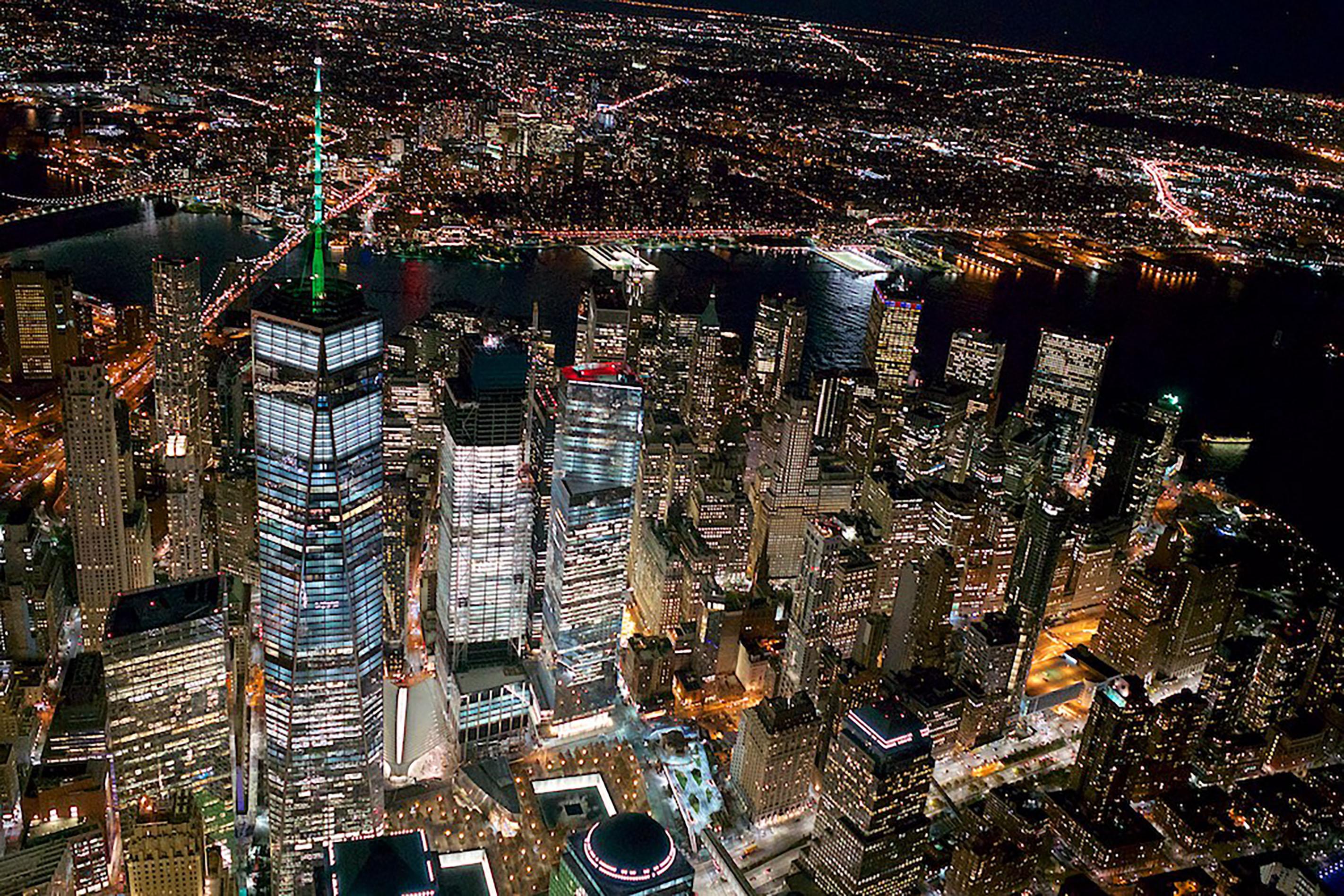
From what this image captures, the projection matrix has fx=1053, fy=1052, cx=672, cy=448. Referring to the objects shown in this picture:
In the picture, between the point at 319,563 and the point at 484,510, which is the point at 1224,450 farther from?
the point at 319,563

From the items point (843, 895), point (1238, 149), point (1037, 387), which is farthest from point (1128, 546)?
point (1238, 149)

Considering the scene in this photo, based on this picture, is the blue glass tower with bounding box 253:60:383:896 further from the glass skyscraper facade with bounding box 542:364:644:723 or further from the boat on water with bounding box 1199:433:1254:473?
the boat on water with bounding box 1199:433:1254:473

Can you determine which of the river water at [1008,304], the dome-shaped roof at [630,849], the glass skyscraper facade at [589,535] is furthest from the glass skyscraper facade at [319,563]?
the river water at [1008,304]

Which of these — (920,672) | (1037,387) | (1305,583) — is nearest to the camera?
(920,672)

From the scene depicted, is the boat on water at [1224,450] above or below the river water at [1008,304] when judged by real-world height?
below

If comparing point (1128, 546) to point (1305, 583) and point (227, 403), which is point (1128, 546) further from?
point (227, 403)

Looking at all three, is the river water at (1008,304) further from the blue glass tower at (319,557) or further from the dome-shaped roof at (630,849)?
the dome-shaped roof at (630,849)

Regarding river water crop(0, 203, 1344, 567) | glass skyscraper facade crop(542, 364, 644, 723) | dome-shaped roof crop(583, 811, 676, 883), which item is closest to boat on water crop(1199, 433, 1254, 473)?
river water crop(0, 203, 1344, 567)
